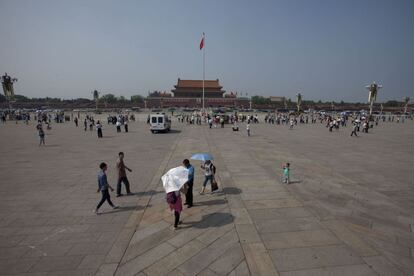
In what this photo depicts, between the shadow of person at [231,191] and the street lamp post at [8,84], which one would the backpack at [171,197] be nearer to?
the shadow of person at [231,191]

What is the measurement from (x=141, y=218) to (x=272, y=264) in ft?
10.4

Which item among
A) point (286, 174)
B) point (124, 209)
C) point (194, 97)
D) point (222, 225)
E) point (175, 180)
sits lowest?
point (124, 209)

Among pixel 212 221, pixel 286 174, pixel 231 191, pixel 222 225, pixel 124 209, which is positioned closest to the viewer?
pixel 222 225

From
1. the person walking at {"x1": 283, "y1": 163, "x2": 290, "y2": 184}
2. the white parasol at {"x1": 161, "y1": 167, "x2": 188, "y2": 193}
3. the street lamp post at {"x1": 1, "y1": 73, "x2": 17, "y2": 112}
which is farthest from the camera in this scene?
the street lamp post at {"x1": 1, "y1": 73, "x2": 17, "y2": 112}

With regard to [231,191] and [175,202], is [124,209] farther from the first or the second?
[231,191]

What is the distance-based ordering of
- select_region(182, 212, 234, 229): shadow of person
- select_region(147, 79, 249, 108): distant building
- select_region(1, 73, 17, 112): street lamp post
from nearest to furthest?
select_region(182, 212, 234, 229): shadow of person < select_region(1, 73, 17, 112): street lamp post < select_region(147, 79, 249, 108): distant building

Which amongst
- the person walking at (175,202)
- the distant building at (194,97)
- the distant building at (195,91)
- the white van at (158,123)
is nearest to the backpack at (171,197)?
the person walking at (175,202)

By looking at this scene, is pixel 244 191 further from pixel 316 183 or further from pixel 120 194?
pixel 120 194

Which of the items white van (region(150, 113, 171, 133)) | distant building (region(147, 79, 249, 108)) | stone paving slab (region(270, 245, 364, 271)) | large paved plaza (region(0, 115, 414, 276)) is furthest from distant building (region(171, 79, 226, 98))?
stone paving slab (region(270, 245, 364, 271))

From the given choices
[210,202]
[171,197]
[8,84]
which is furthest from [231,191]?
[8,84]

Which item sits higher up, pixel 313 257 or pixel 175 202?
pixel 175 202

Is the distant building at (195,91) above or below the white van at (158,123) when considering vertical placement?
above

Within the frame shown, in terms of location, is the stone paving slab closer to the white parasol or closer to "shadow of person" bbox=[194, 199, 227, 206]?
the white parasol

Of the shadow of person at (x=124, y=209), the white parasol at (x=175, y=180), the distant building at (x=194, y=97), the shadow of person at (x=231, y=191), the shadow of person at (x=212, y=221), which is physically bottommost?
the shadow of person at (x=124, y=209)
